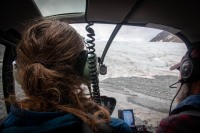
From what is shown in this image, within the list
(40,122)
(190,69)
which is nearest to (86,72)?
(40,122)

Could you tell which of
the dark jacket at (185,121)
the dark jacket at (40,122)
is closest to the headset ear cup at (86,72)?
the dark jacket at (40,122)

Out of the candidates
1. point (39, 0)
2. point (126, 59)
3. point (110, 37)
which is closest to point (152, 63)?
point (126, 59)

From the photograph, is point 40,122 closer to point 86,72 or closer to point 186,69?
point 86,72

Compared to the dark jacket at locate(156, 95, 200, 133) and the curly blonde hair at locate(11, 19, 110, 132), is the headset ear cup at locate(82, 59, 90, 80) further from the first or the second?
the dark jacket at locate(156, 95, 200, 133)

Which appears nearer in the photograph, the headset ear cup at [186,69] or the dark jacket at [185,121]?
the dark jacket at [185,121]

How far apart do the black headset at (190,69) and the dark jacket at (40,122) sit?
1.05 metres

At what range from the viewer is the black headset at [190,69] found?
1465 millimetres

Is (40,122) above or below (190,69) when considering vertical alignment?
below

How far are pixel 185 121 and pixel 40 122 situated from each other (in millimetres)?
839

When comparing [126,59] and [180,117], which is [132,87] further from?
[180,117]

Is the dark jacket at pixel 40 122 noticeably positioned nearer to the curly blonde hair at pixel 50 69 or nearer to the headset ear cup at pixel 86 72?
the curly blonde hair at pixel 50 69

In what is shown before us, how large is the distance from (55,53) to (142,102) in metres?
2.54

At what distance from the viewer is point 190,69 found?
148 centimetres

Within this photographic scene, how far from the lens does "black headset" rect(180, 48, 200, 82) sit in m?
1.46
